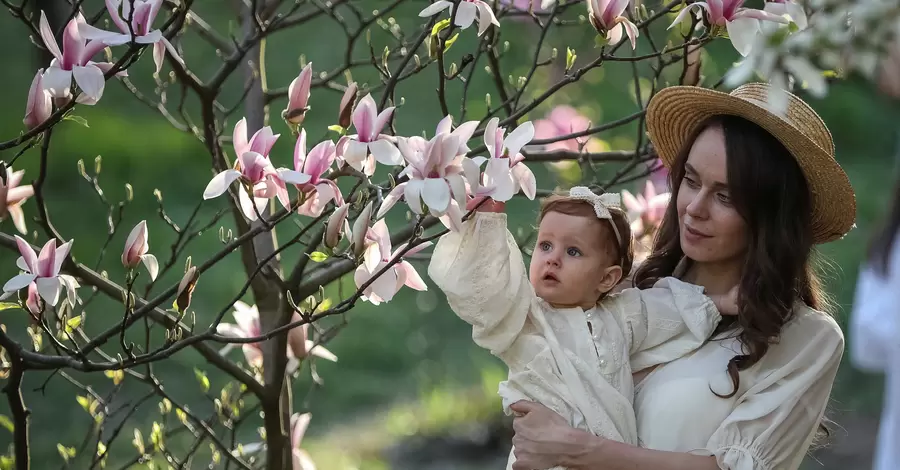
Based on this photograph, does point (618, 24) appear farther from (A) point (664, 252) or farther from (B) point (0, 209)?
(B) point (0, 209)

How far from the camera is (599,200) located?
1.62 meters

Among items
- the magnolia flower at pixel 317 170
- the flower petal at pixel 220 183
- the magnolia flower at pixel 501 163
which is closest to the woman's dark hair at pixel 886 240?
the magnolia flower at pixel 501 163

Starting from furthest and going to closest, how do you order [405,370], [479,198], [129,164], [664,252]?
[129,164]
[405,370]
[664,252]
[479,198]

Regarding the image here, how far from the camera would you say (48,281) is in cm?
151

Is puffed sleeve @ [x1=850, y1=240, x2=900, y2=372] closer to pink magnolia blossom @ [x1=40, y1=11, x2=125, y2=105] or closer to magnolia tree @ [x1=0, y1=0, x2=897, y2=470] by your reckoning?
magnolia tree @ [x1=0, y1=0, x2=897, y2=470]

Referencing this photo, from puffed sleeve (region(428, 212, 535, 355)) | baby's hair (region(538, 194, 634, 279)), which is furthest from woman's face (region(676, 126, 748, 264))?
puffed sleeve (region(428, 212, 535, 355))

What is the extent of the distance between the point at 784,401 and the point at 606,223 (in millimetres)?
384

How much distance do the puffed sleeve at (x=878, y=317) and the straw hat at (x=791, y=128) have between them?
49 centimetres

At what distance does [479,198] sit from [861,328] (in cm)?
50

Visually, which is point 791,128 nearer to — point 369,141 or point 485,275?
point 485,275

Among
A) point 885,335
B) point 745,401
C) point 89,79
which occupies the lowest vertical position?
point 885,335

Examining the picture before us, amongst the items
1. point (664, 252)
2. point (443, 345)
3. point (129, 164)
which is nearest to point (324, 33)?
point (129, 164)

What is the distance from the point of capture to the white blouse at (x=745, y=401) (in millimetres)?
1655

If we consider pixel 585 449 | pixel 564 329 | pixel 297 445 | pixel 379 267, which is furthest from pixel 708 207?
pixel 297 445
